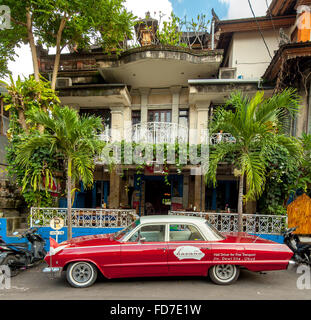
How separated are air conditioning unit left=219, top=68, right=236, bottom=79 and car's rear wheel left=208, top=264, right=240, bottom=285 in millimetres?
8743

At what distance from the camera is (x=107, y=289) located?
4.37 m

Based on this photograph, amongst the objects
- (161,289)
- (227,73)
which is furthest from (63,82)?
(161,289)

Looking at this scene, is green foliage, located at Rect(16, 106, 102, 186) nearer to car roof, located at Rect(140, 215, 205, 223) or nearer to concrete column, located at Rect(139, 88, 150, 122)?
car roof, located at Rect(140, 215, 205, 223)

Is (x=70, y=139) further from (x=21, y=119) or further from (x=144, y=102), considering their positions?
(x=144, y=102)

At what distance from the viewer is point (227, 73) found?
10445 mm

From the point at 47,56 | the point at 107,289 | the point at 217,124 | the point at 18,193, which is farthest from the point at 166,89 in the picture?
the point at 107,289

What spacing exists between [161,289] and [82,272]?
1.67 meters

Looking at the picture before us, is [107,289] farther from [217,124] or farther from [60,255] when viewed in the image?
[217,124]

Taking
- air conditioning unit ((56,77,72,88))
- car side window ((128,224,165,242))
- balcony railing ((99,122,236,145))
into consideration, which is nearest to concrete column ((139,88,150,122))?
balcony railing ((99,122,236,145))

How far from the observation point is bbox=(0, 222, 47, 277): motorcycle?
16.6ft

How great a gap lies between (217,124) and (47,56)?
39.6 ft

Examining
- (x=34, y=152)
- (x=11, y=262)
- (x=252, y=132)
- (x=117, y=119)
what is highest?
(x=117, y=119)

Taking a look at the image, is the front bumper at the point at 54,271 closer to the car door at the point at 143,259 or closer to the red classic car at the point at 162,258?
the red classic car at the point at 162,258

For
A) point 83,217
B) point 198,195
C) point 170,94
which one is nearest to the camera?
point 83,217
